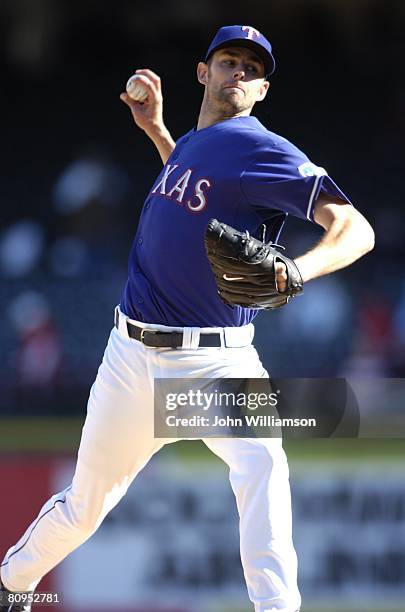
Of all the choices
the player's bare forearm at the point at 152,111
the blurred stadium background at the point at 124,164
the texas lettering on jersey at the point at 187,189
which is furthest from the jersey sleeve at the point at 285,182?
the blurred stadium background at the point at 124,164

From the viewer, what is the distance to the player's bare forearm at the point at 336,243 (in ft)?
7.00

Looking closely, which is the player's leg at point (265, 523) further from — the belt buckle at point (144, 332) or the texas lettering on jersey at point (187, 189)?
the texas lettering on jersey at point (187, 189)

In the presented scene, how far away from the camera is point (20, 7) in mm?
8844

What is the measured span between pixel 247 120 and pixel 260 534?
1.05m

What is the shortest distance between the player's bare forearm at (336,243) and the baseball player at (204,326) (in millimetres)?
36

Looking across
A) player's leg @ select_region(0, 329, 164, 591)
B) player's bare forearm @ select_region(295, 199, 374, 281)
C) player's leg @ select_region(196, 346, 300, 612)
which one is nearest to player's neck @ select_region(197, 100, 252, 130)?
player's bare forearm @ select_region(295, 199, 374, 281)

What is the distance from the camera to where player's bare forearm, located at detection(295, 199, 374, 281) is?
2133 millimetres

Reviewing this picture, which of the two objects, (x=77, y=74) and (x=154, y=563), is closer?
(x=154, y=563)

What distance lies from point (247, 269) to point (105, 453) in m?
0.75

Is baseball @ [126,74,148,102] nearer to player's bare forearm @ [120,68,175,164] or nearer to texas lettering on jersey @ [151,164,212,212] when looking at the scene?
player's bare forearm @ [120,68,175,164]

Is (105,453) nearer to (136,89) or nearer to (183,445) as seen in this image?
(136,89)

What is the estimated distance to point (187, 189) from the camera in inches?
103

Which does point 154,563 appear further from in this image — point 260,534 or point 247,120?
point 247,120

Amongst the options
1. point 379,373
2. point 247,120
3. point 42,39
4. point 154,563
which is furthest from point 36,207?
point 247,120
